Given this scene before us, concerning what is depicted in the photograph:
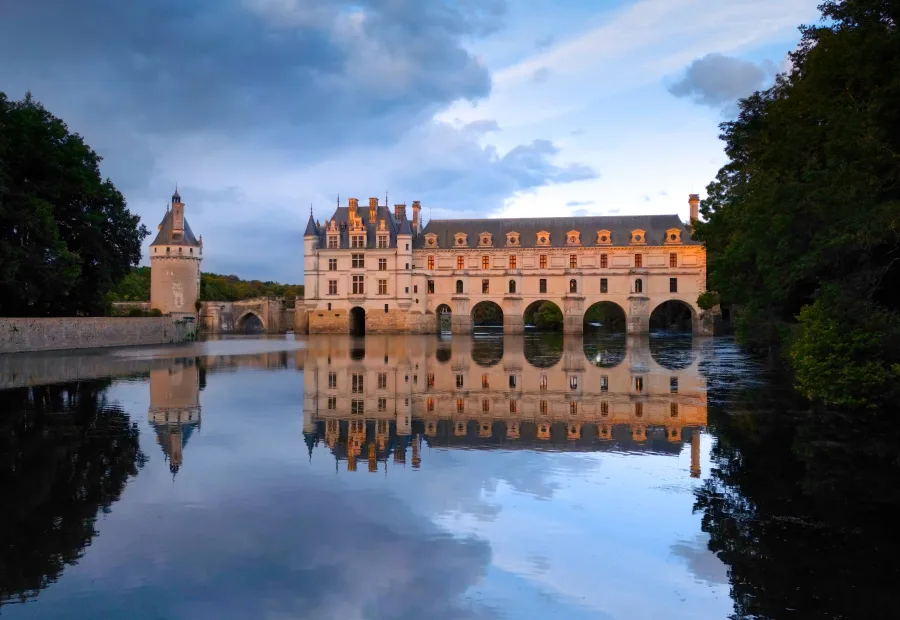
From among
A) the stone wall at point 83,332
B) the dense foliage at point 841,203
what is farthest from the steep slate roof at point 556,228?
the dense foliage at point 841,203

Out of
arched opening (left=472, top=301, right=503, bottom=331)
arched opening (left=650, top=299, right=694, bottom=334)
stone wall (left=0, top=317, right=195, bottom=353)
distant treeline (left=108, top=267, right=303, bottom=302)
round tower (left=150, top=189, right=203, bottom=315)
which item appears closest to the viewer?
stone wall (left=0, top=317, right=195, bottom=353)

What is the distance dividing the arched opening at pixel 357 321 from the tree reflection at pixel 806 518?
176 feet

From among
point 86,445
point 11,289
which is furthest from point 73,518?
point 11,289

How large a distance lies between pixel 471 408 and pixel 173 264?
56019 mm

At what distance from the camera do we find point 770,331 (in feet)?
83.1

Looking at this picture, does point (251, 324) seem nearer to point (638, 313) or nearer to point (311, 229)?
point (311, 229)

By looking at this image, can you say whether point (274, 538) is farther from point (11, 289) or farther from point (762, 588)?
point (11, 289)

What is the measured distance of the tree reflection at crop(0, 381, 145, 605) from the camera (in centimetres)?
524

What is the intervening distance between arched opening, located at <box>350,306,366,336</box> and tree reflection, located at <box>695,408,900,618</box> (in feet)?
176

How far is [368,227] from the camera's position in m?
62.4

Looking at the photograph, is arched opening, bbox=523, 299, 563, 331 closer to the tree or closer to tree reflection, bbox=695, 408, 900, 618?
the tree

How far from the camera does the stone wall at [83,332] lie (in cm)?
2945

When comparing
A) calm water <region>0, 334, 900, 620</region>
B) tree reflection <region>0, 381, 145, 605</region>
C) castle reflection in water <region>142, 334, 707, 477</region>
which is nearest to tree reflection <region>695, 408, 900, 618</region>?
calm water <region>0, 334, 900, 620</region>

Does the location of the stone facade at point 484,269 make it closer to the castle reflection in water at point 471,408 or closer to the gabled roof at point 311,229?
the gabled roof at point 311,229
